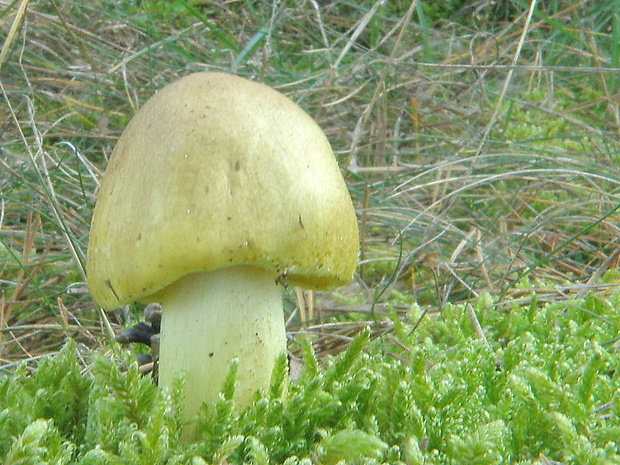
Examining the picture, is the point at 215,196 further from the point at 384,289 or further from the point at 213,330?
the point at 384,289

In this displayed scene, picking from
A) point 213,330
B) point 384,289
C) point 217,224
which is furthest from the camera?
point 384,289

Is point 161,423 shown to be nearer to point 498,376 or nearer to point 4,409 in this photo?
point 4,409

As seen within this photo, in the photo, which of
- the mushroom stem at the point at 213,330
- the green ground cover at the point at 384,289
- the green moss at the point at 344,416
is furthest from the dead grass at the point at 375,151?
the mushroom stem at the point at 213,330

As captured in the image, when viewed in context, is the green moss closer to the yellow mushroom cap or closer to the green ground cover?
the green ground cover

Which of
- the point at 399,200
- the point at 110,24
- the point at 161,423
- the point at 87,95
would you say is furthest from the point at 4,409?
the point at 110,24

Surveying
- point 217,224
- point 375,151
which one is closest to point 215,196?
point 217,224

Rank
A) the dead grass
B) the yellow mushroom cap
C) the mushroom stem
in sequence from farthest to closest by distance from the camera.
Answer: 1. the dead grass
2. the mushroom stem
3. the yellow mushroom cap

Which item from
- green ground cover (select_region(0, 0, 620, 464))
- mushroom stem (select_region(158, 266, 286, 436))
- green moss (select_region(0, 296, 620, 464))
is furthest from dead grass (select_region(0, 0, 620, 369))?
mushroom stem (select_region(158, 266, 286, 436))
